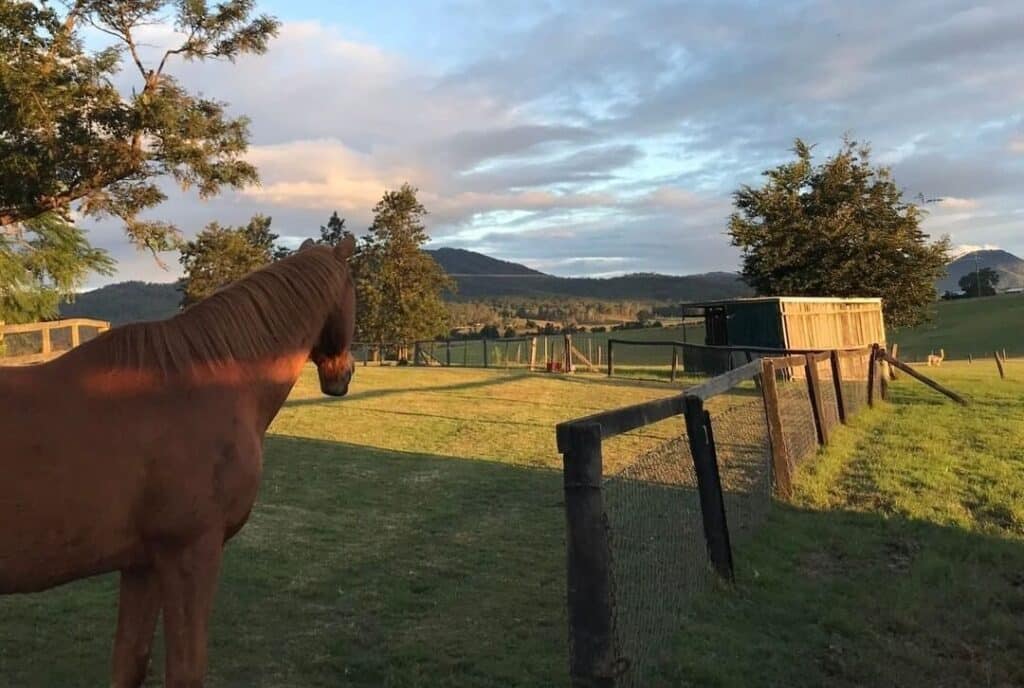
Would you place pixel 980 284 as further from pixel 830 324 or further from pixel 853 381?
pixel 853 381

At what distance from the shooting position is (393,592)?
15.9 ft

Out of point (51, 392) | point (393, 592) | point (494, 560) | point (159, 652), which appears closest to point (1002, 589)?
point (494, 560)

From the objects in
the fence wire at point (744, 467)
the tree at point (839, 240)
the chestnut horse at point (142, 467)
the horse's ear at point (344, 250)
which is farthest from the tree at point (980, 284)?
the chestnut horse at point (142, 467)

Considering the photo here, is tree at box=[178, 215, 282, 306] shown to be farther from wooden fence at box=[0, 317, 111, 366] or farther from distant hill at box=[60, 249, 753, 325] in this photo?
distant hill at box=[60, 249, 753, 325]

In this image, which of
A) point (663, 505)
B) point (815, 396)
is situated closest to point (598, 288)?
point (815, 396)

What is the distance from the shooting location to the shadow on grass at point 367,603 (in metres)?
3.67

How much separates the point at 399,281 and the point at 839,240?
96.3 feet

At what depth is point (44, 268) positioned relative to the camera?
77.4 ft

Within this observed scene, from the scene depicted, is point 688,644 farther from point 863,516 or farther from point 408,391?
point 408,391

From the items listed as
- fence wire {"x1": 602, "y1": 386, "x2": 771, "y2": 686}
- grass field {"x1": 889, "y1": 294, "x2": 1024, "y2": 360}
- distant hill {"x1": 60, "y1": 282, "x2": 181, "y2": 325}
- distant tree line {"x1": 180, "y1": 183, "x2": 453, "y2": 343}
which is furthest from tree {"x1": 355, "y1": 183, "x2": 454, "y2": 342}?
distant hill {"x1": 60, "y1": 282, "x2": 181, "y2": 325}

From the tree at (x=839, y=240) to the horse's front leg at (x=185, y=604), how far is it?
97.9 ft

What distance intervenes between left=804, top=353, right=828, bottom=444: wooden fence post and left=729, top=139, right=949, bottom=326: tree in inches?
856

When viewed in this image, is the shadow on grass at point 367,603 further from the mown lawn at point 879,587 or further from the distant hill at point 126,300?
→ the distant hill at point 126,300

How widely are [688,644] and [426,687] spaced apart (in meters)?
1.42
